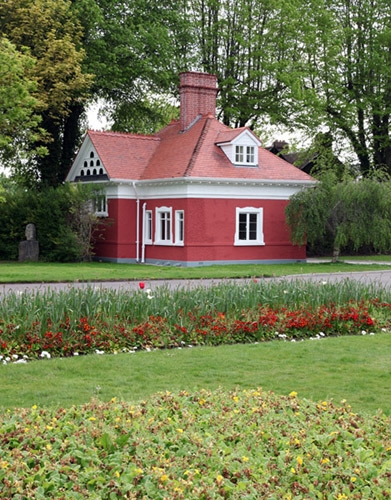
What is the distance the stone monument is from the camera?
3183 centimetres

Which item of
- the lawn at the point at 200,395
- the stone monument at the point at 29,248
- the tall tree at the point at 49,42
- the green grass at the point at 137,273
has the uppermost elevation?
the tall tree at the point at 49,42

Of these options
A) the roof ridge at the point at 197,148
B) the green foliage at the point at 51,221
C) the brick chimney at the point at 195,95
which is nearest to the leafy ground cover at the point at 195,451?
→ the roof ridge at the point at 197,148

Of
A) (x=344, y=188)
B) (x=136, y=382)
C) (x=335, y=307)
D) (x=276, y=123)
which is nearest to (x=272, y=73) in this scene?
(x=276, y=123)

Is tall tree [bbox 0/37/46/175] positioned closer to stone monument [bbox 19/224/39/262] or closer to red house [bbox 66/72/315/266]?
stone monument [bbox 19/224/39/262]

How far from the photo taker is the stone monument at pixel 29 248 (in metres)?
31.8

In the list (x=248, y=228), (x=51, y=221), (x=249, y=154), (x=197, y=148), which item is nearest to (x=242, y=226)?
(x=248, y=228)

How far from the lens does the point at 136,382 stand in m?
8.60

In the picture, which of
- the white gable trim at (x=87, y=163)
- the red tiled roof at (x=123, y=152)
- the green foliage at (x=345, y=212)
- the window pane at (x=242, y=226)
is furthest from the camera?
the white gable trim at (x=87, y=163)

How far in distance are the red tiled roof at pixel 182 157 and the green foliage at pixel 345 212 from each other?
1.89 m

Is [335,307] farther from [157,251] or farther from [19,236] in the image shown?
[19,236]

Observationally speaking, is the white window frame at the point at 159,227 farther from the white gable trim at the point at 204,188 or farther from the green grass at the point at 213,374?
the green grass at the point at 213,374

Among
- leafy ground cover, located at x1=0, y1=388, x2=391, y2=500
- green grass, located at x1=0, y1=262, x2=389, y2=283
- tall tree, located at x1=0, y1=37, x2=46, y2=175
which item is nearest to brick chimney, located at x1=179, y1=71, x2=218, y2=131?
tall tree, located at x1=0, y1=37, x2=46, y2=175

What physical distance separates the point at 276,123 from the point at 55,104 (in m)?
14.2

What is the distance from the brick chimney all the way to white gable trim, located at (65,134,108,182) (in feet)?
14.5
